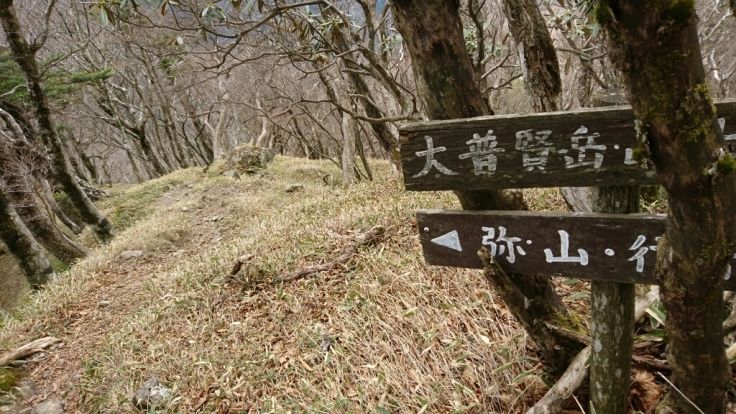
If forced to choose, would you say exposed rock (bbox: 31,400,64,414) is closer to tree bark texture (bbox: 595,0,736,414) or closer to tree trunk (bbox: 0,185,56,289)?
tree trunk (bbox: 0,185,56,289)

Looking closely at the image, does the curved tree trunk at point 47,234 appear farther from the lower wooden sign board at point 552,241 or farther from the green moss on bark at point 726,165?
the green moss on bark at point 726,165

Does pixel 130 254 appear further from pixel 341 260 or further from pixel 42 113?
pixel 341 260

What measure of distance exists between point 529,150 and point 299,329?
2666mm

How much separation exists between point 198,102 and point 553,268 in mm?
20584

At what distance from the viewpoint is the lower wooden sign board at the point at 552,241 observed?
146 centimetres

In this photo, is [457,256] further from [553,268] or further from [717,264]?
[717,264]

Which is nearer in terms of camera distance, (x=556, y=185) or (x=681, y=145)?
(x=681, y=145)

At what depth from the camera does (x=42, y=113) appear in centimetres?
798

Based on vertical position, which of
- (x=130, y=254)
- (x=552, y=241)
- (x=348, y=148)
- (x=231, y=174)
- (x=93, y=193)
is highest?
(x=93, y=193)

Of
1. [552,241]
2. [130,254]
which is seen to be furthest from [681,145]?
[130,254]

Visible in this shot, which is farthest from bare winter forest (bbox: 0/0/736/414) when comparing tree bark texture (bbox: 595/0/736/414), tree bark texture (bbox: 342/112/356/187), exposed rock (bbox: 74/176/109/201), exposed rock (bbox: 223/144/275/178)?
exposed rock (bbox: 74/176/109/201)

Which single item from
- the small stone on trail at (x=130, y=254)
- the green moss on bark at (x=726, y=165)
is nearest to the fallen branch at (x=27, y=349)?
the small stone on trail at (x=130, y=254)

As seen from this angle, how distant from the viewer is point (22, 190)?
7641mm

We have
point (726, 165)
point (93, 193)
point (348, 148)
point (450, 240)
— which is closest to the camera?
point (726, 165)
